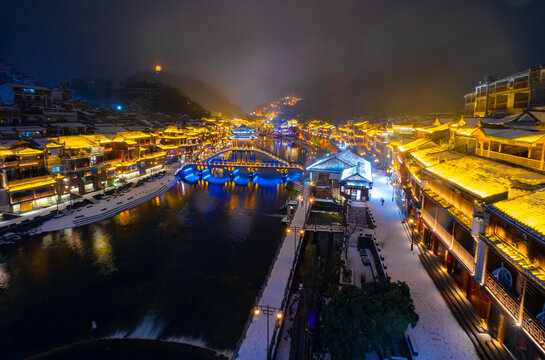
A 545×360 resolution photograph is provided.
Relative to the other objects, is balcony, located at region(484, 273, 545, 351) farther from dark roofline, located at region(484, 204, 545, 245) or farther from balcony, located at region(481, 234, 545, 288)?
dark roofline, located at region(484, 204, 545, 245)

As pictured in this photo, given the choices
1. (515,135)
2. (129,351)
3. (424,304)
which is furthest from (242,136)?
(424,304)

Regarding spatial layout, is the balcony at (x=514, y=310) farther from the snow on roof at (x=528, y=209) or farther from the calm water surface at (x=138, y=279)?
the calm water surface at (x=138, y=279)

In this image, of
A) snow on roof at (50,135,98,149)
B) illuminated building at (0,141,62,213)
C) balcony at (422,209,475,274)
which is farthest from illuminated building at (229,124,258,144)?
balcony at (422,209,475,274)

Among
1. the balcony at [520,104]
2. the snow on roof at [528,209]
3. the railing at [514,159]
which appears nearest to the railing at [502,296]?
the snow on roof at [528,209]

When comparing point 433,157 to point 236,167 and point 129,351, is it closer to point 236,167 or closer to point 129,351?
point 129,351

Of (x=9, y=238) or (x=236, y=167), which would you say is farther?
(x=236, y=167)

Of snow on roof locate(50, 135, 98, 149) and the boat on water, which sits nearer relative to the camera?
the boat on water
